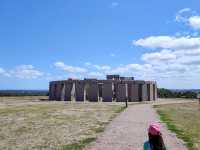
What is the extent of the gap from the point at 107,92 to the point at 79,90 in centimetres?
419

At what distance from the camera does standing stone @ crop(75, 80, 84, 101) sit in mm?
51266

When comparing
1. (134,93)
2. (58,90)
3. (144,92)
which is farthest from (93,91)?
(144,92)

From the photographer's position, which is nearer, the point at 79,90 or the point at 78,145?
the point at 78,145

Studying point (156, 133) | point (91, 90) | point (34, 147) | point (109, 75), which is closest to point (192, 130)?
point (34, 147)

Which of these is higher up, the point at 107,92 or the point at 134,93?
the point at 107,92

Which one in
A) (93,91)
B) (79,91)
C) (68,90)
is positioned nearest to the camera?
(93,91)

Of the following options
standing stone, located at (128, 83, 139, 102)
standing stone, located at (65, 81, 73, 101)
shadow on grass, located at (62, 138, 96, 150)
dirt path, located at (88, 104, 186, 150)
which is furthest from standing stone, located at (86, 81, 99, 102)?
shadow on grass, located at (62, 138, 96, 150)

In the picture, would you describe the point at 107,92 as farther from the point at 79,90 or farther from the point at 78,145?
the point at 78,145

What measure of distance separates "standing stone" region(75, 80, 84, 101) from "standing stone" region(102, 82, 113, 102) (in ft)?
10.2

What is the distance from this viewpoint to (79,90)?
51781 mm

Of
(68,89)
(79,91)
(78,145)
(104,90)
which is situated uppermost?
(68,89)

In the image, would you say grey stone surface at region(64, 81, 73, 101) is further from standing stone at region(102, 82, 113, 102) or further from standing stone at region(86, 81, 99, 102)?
standing stone at region(102, 82, 113, 102)

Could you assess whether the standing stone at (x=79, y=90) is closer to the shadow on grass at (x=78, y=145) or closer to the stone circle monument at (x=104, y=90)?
the stone circle monument at (x=104, y=90)

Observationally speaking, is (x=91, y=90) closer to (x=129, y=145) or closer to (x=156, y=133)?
(x=129, y=145)
